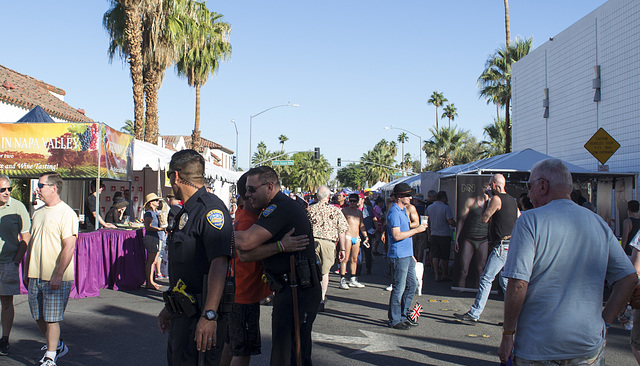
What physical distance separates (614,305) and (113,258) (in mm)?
9098

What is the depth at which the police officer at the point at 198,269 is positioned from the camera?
324cm

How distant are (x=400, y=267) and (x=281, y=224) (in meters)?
3.74

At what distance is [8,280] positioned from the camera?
5.86 m

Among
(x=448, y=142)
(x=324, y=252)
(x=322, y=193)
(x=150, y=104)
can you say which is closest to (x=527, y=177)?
(x=322, y=193)

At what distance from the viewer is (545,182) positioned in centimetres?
317

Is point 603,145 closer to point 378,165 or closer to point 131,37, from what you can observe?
point 131,37

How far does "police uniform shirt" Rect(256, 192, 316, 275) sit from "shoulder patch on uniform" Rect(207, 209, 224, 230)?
673 millimetres

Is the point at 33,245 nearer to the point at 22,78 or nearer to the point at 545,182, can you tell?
the point at 545,182

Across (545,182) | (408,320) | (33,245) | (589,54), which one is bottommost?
(408,320)

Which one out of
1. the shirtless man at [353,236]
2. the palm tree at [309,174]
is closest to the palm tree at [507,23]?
the shirtless man at [353,236]

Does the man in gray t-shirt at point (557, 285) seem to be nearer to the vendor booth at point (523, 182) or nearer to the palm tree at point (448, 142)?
the vendor booth at point (523, 182)

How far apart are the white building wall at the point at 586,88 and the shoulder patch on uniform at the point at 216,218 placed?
16490 millimetres

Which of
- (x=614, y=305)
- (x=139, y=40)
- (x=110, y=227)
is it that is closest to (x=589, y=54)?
(x=139, y=40)

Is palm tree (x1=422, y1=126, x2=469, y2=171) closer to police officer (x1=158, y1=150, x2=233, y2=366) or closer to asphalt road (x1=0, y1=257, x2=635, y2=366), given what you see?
asphalt road (x1=0, y1=257, x2=635, y2=366)
